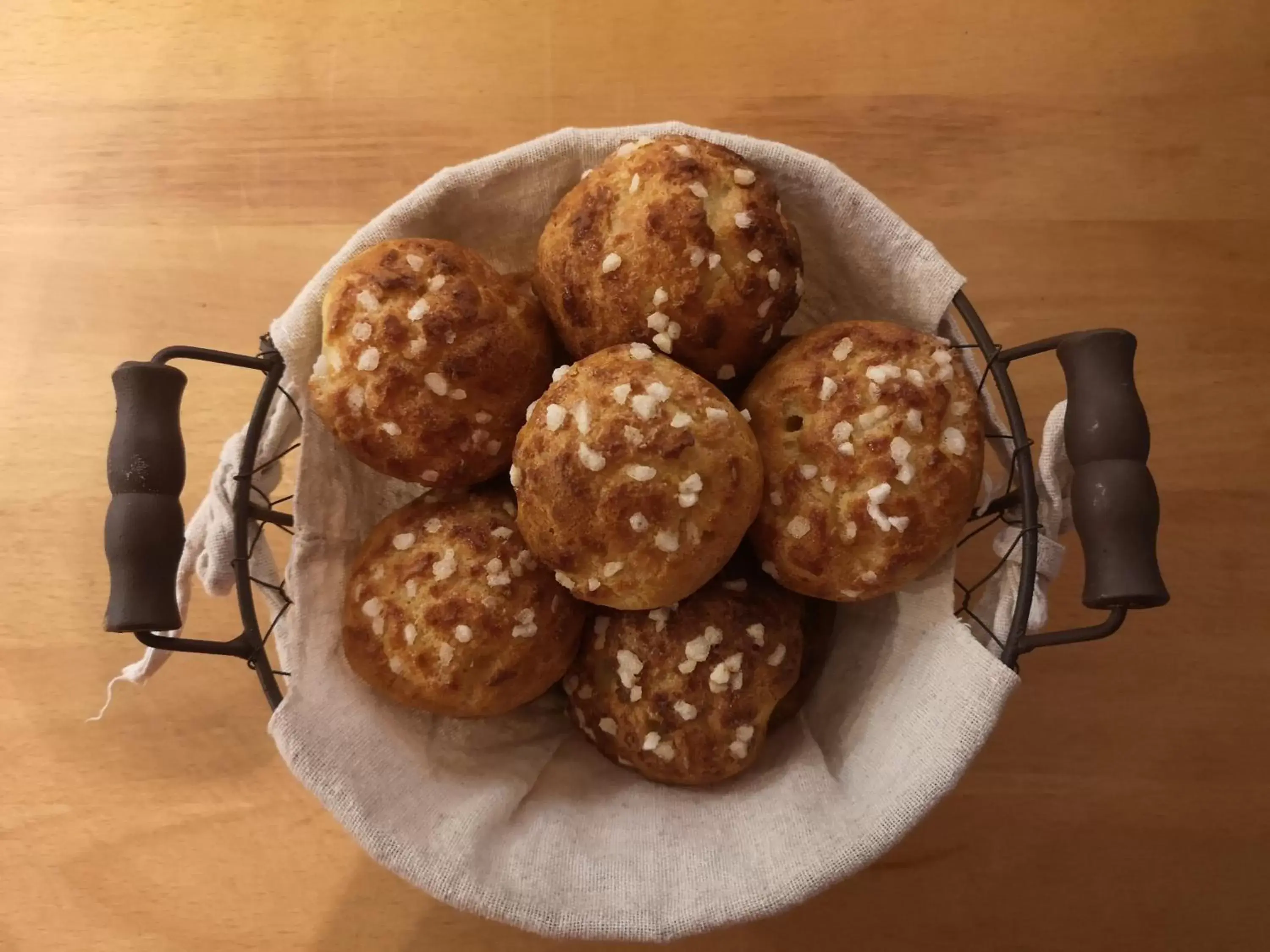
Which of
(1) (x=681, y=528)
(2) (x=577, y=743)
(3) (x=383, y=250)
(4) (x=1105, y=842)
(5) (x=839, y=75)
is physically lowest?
(4) (x=1105, y=842)

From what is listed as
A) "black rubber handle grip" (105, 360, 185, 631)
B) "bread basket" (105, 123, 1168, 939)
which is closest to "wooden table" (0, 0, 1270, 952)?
"bread basket" (105, 123, 1168, 939)

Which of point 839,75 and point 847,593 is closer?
point 847,593

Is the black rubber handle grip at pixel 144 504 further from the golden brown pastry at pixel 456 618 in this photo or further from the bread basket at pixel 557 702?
the golden brown pastry at pixel 456 618

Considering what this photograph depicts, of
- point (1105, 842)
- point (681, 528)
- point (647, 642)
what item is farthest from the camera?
point (1105, 842)

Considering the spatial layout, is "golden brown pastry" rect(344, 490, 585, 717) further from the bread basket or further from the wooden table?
the wooden table

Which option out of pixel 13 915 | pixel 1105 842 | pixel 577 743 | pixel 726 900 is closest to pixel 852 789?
pixel 726 900

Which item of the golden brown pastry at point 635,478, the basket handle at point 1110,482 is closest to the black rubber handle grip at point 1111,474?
the basket handle at point 1110,482

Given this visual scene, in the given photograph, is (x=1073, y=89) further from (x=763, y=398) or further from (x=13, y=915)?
(x=13, y=915)

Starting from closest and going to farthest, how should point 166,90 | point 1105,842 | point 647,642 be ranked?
point 647,642 < point 1105,842 < point 166,90
